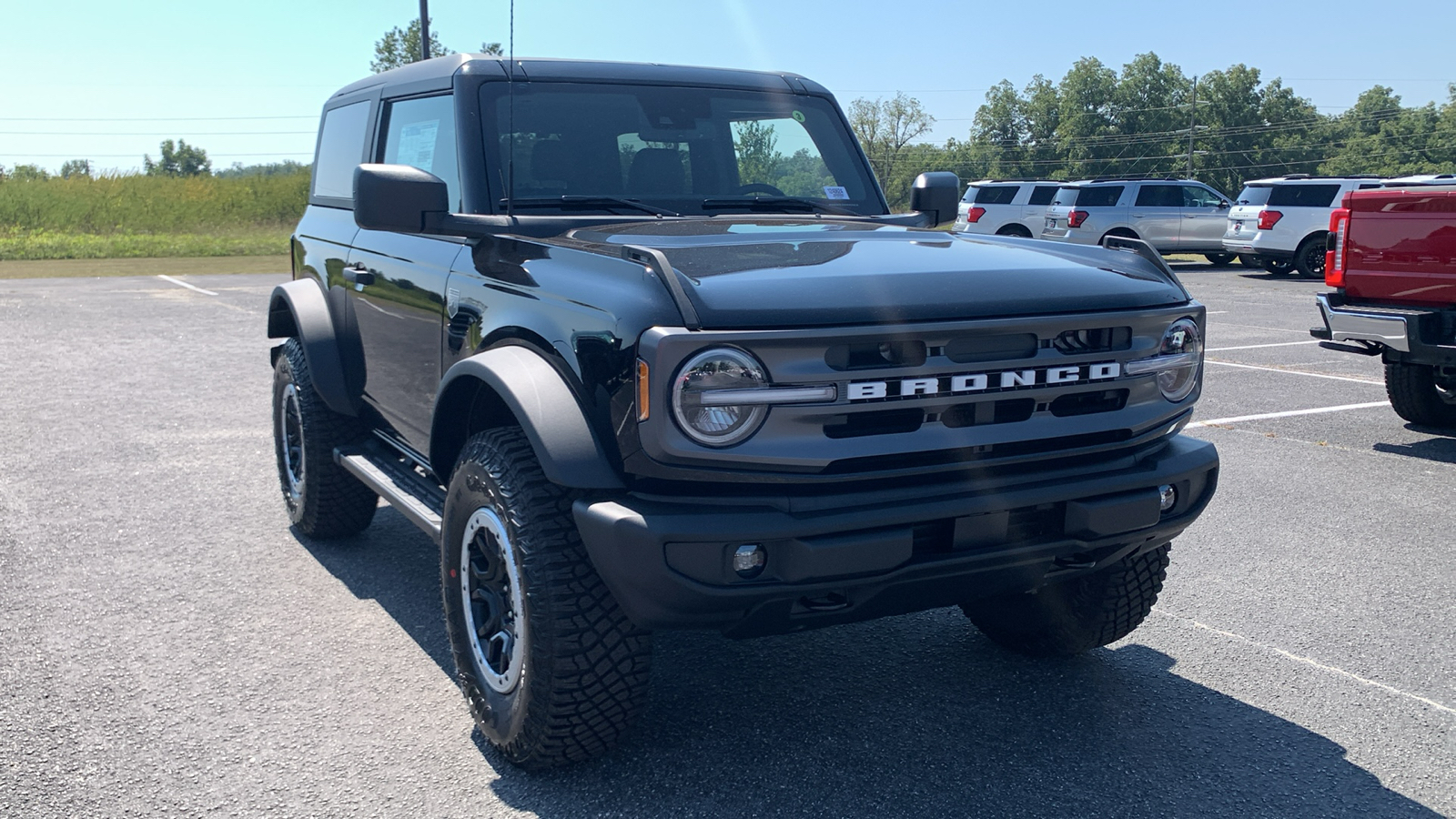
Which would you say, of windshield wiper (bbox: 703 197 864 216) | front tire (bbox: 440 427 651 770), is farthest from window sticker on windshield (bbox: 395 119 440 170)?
front tire (bbox: 440 427 651 770)

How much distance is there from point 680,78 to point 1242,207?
2203 centimetres

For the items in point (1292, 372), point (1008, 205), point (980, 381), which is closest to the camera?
point (980, 381)

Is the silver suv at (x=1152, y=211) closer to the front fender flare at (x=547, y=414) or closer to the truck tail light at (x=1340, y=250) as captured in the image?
the truck tail light at (x=1340, y=250)

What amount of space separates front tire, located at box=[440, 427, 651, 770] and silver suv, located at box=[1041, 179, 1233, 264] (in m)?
24.6

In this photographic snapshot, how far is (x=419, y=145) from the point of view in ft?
14.6

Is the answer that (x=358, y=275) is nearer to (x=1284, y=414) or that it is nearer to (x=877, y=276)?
(x=877, y=276)

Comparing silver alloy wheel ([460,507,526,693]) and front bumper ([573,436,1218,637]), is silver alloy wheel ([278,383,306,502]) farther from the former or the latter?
front bumper ([573,436,1218,637])

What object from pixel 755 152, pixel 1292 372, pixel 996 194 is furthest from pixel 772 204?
pixel 996 194

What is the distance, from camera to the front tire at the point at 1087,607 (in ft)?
12.2

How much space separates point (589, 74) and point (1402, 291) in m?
5.78

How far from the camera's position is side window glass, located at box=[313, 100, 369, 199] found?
17.0 feet

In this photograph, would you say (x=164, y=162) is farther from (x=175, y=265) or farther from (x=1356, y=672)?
(x=1356, y=672)

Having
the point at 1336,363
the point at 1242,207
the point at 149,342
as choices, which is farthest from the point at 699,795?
the point at 1242,207

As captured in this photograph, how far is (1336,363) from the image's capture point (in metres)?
11.4
